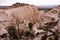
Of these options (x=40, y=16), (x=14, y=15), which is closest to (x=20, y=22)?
(x=14, y=15)

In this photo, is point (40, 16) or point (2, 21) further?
point (40, 16)

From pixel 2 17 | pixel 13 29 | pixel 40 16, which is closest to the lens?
pixel 13 29

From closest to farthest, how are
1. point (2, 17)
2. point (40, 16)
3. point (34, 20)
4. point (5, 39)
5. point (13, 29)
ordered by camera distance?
point (5, 39), point (13, 29), point (2, 17), point (34, 20), point (40, 16)

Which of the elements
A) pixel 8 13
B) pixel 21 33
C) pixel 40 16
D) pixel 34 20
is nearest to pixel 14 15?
pixel 8 13

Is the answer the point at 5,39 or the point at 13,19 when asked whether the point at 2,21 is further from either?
the point at 5,39

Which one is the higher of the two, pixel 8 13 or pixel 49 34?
pixel 8 13

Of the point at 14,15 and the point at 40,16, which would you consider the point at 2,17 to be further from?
the point at 40,16

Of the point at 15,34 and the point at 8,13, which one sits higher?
the point at 8,13

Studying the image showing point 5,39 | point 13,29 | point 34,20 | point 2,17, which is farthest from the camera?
point 34,20

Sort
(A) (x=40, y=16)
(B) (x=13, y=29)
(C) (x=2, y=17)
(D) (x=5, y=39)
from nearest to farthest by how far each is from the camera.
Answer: (D) (x=5, y=39)
(B) (x=13, y=29)
(C) (x=2, y=17)
(A) (x=40, y=16)
